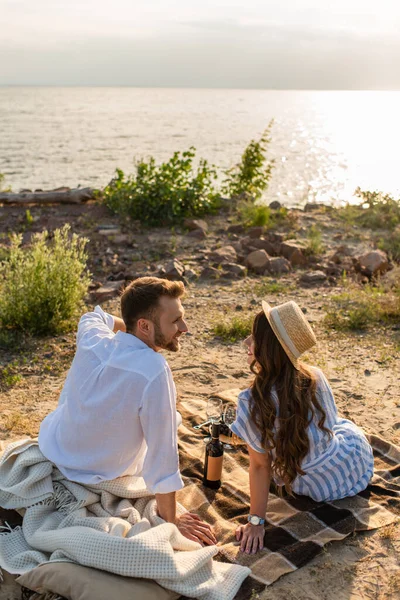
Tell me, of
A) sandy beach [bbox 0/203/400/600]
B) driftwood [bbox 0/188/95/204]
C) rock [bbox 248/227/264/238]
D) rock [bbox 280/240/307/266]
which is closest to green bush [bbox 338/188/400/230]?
sandy beach [bbox 0/203/400/600]

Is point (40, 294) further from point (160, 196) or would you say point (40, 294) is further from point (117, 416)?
point (160, 196)

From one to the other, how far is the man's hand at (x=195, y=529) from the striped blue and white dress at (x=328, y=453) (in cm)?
53

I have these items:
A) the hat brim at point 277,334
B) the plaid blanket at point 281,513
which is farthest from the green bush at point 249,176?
the hat brim at point 277,334

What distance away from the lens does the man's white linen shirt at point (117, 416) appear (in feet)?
10.5

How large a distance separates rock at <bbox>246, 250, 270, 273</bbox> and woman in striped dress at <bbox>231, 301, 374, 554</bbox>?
203 inches

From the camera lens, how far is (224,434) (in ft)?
14.8

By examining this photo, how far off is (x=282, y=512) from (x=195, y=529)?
583 millimetres

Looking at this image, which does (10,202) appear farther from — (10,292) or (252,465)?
(252,465)

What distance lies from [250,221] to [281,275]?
220 centimetres

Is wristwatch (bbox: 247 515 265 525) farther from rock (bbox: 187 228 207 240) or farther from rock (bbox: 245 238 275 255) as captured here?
rock (bbox: 187 228 207 240)

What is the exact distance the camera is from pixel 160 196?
10.9m

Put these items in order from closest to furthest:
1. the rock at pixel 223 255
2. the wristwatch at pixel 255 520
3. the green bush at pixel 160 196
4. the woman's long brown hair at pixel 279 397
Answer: the woman's long brown hair at pixel 279 397 → the wristwatch at pixel 255 520 → the rock at pixel 223 255 → the green bush at pixel 160 196

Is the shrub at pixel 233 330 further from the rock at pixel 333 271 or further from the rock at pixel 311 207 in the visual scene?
the rock at pixel 311 207

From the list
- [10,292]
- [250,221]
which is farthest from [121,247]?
[10,292]
